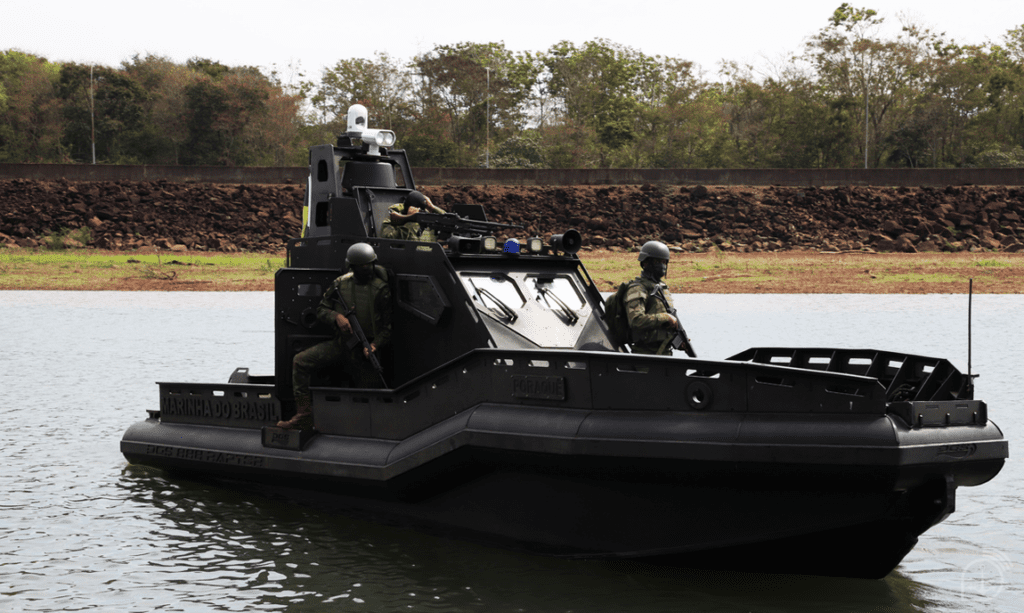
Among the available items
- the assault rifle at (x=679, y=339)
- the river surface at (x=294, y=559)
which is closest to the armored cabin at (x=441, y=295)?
the assault rifle at (x=679, y=339)

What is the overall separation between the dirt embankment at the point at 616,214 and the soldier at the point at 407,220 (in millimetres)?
30509

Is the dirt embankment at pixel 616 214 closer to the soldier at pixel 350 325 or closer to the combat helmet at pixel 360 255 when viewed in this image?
the soldier at pixel 350 325

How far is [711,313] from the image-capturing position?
23125mm

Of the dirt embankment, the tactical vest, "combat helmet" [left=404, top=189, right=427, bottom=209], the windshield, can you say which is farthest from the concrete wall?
the tactical vest

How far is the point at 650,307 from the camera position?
302 inches

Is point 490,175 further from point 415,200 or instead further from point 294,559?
point 294,559

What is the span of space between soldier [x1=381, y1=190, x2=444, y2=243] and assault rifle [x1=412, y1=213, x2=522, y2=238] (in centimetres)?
7

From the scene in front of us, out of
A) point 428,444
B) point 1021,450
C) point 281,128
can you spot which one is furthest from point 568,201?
point 428,444

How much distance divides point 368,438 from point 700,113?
5115 cm

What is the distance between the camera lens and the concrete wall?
1704 inches

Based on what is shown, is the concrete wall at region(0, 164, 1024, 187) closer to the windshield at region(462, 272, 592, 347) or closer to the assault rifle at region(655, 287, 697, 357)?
the windshield at region(462, 272, 592, 347)

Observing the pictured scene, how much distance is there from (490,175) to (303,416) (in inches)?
1499

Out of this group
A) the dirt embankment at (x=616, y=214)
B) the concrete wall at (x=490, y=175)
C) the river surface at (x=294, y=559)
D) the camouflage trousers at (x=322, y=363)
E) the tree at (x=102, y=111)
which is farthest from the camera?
the tree at (x=102, y=111)

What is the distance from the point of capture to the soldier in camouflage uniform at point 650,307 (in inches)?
293
